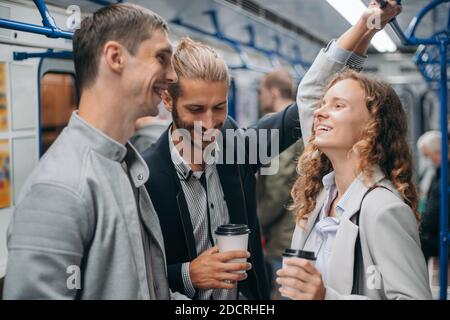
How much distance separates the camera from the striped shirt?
5.11ft

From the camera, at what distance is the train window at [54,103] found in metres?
2.81

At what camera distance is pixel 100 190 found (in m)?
1.14

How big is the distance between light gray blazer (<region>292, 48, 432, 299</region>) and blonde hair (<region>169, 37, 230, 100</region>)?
54 cm

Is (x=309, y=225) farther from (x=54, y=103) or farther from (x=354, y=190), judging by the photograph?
(x=54, y=103)

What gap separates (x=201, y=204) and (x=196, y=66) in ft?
1.40

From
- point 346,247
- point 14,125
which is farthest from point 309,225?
point 14,125

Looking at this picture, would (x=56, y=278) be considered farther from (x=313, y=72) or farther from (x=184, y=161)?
(x=313, y=72)

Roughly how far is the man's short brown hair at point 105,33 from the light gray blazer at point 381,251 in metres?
0.68

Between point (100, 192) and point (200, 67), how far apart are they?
54 cm

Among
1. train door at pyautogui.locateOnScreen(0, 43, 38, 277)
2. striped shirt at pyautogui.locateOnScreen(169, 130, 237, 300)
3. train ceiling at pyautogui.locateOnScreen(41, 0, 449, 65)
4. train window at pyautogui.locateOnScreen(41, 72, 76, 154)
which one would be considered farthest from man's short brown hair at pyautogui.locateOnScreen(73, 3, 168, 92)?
train window at pyautogui.locateOnScreen(41, 72, 76, 154)

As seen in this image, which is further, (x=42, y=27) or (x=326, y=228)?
(x=42, y=27)

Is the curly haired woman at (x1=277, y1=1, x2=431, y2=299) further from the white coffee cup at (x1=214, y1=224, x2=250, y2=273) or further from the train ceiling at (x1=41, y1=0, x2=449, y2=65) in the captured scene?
the train ceiling at (x1=41, y1=0, x2=449, y2=65)

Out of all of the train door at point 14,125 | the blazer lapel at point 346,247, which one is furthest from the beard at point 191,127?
the train door at point 14,125

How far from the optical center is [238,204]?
→ 1.63m
